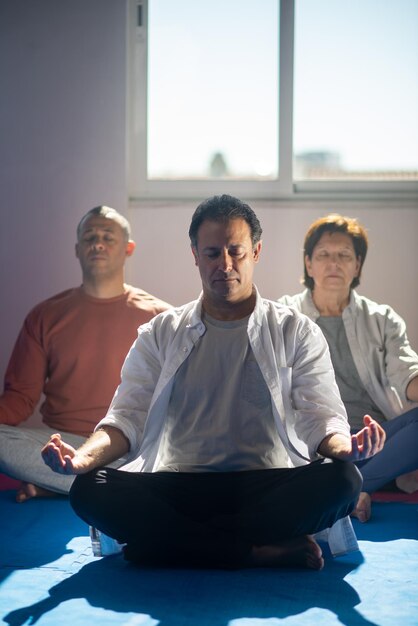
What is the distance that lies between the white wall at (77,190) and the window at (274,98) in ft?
0.44

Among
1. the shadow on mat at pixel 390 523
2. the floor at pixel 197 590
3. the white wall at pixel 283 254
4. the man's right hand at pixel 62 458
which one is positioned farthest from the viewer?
the white wall at pixel 283 254

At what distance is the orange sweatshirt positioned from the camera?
3.72 m

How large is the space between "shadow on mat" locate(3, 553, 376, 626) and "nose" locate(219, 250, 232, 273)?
0.85 m

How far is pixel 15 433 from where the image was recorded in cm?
354

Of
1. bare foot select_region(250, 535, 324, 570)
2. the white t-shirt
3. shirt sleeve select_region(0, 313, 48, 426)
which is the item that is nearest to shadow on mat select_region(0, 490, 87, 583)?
shirt sleeve select_region(0, 313, 48, 426)

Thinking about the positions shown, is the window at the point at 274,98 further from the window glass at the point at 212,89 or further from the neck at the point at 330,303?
the neck at the point at 330,303

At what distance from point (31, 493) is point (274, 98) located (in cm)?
225

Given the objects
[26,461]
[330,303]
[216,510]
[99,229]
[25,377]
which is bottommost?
[26,461]

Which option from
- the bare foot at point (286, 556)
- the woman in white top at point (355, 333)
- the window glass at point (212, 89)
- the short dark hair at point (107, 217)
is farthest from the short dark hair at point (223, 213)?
the window glass at point (212, 89)

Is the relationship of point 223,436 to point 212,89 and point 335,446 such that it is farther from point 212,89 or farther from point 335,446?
→ point 212,89

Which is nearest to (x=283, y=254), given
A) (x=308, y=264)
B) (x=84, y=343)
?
(x=308, y=264)

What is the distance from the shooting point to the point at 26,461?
3447 millimetres

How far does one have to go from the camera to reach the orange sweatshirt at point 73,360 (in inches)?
147

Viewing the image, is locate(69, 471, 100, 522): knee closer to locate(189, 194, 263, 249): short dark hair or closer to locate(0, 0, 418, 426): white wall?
locate(189, 194, 263, 249): short dark hair
